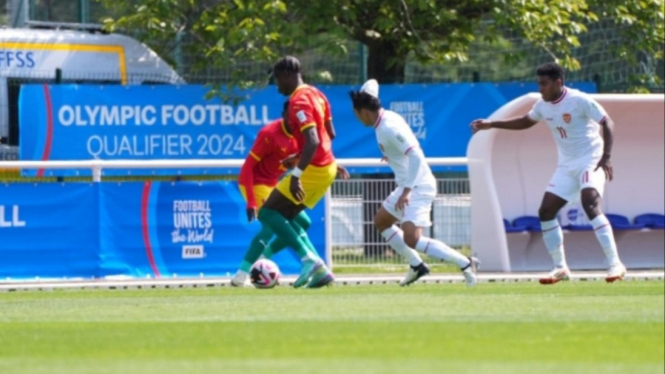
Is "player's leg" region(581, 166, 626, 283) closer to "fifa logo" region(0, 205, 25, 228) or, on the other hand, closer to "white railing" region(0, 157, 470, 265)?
"white railing" region(0, 157, 470, 265)

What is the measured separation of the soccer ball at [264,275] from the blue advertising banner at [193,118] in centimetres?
716

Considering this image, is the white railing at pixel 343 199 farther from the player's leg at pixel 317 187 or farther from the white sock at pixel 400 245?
the player's leg at pixel 317 187

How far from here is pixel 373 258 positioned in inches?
746

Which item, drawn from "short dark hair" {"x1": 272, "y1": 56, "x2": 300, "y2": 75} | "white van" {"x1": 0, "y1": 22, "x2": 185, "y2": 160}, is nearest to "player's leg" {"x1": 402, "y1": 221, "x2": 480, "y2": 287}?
"short dark hair" {"x1": 272, "y1": 56, "x2": 300, "y2": 75}

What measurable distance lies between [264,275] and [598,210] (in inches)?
124

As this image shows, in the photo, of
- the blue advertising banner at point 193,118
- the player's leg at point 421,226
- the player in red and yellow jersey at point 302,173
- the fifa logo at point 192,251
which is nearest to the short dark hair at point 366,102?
the player in red and yellow jersey at point 302,173

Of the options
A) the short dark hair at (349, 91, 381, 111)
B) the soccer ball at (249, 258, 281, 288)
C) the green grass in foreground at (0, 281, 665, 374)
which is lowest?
the green grass in foreground at (0, 281, 665, 374)

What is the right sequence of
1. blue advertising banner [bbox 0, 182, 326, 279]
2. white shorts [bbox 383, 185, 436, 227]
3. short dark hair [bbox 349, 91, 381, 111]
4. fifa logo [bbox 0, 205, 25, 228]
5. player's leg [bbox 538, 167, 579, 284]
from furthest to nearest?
blue advertising banner [bbox 0, 182, 326, 279]
fifa logo [bbox 0, 205, 25, 228]
player's leg [bbox 538, 167, 579, 284]
white shorts [bbox 383, 185, 436, 227]
short dark hair [bbox 349, 91, 381, 111]

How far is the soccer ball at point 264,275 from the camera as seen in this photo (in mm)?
→ 14898

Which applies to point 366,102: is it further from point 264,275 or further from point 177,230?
point 177,230

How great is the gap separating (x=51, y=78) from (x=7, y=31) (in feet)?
3.00

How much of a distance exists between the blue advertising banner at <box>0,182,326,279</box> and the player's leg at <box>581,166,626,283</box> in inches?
182

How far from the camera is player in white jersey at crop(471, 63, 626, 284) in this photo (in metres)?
14.5

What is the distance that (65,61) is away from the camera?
894 inches
